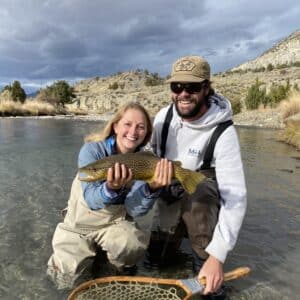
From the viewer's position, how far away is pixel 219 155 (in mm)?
3967

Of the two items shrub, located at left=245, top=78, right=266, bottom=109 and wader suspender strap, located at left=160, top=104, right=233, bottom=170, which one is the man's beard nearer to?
wader suspender strap, located at left=160, top=104, right=233, bottom=170

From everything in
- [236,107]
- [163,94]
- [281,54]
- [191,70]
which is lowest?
[191,70]

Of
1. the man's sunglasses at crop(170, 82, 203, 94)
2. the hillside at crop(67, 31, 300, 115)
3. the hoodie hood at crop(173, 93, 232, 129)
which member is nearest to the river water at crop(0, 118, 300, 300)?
the hoodie hood at crop(173, 93, 232, 129)

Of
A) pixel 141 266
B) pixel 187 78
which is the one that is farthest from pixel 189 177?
pixel 141 266

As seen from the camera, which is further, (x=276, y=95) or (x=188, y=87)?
(x=276, y=95)

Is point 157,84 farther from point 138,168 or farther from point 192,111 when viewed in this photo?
point 138,168

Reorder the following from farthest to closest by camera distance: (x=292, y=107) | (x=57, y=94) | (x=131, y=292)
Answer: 1. (x=57, y=94)
2. (x=292, y=107)
3. (x=131, y=292)

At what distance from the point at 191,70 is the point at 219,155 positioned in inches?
34.5

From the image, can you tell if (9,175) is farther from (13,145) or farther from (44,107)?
(44,107)

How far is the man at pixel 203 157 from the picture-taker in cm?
372

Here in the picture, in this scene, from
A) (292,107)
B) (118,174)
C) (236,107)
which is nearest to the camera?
(118,174)

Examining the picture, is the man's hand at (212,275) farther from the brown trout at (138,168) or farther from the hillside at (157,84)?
the hillside at (157,84)

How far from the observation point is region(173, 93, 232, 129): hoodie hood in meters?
4.10

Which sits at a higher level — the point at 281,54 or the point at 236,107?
the point at 281,54
